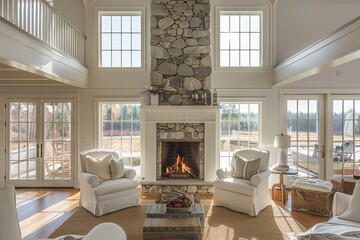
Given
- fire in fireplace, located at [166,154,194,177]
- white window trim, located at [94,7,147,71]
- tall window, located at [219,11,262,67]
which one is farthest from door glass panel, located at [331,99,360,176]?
white window trim, located at [94,7,147,71]

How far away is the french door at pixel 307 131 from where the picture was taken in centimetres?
610

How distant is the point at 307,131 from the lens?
6094mm

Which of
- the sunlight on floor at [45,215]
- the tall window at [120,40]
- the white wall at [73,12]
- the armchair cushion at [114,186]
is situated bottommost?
the sunlight on floor at [45,215]

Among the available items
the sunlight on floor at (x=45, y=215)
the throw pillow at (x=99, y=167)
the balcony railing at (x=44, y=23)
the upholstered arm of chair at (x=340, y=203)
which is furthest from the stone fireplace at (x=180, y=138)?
the upholstered arm of chair at (x=340, y=203)

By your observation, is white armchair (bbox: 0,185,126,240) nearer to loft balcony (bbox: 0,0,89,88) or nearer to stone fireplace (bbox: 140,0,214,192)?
loft balcony (bbox: 0,0,89,88)

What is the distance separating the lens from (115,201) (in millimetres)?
4598

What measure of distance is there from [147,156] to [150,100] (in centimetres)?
121

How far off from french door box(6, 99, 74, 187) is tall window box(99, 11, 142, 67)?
4.64ft

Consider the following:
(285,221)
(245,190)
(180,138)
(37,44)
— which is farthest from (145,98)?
(285,221)

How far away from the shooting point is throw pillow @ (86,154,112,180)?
482cm

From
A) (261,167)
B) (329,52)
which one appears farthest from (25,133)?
(329,52)

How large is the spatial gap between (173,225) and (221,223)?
3.98 ft

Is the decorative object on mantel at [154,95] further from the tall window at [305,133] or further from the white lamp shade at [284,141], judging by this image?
the tall window at [305,133]

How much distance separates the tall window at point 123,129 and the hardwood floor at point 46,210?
1.35 meters
